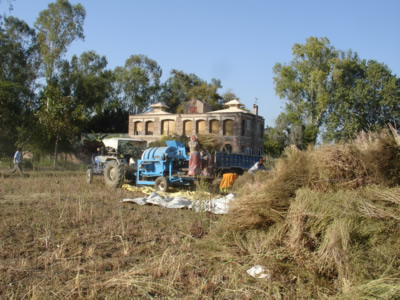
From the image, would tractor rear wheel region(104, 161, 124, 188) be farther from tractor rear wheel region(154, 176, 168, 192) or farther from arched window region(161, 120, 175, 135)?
arched window region(161, 120, 175, 135)

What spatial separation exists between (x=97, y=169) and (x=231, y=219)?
11.4m

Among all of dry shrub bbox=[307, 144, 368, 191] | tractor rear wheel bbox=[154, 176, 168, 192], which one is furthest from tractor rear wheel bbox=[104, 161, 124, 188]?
dry shrub bbox=[307, 144, 368, 191]

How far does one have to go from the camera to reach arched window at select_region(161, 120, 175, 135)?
42.8 m

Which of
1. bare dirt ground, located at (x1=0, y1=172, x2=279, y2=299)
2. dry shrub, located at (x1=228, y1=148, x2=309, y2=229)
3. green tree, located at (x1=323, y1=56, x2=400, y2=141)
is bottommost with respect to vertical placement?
bare dirt ground, located at (x1=0, y1=172, x2=279, y2=299)

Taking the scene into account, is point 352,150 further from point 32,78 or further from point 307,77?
point 307,77

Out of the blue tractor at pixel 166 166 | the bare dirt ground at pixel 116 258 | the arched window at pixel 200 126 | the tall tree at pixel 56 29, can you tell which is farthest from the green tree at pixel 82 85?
the bare dirt ground at pixel 116 258

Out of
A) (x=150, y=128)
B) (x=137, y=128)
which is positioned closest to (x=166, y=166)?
(x=150, y=128)

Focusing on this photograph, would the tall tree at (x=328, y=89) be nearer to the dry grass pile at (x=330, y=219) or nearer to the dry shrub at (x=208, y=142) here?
the dry shrub at (x=208, y=142)

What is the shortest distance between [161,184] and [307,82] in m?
35.4

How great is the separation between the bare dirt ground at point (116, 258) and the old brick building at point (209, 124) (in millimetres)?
31525

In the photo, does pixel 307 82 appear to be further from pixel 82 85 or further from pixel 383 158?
pixel 383 158

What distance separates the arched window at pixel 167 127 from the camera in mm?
42750

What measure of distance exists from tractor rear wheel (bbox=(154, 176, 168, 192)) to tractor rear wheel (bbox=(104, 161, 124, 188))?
60.3 inches

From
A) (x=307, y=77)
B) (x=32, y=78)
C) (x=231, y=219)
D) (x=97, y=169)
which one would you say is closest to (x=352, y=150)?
(x=231, y=219)
